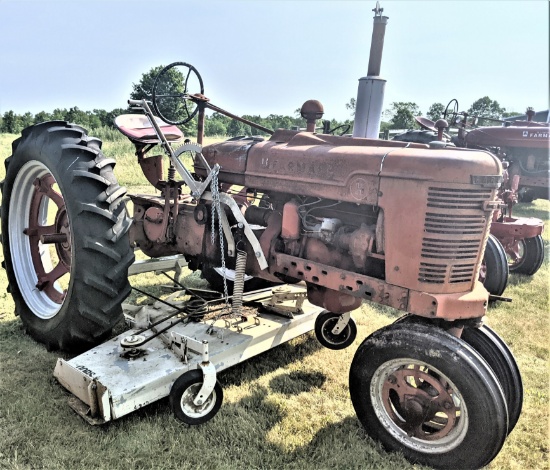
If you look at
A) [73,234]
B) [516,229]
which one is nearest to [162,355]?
[73,234]

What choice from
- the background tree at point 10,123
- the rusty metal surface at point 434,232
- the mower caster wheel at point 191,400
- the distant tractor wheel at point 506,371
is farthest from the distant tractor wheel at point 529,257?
the background tree at point 10,123

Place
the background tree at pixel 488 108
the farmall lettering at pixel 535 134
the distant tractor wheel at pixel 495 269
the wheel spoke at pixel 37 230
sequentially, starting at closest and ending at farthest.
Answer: the wheel spoke at pixel 37 230
the distant tractor wheel at pixel 495 269
the farmall lettering at pixel 535 134
the background tree at pixel 488 108

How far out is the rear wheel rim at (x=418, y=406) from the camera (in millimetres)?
2127

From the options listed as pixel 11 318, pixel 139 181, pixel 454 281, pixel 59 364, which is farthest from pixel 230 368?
pixel 139 181

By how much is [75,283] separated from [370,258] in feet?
5.52

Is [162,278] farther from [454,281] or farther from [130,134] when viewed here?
[454,281]

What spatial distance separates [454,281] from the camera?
224 centimetres

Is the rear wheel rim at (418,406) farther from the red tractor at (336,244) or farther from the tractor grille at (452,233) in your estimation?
the tractor grille at (452,233)

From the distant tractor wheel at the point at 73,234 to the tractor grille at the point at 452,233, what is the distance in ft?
5.61

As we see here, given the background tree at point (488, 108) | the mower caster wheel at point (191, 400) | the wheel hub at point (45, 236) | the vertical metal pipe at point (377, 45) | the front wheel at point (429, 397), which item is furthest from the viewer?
the background tree at point (488, 108)

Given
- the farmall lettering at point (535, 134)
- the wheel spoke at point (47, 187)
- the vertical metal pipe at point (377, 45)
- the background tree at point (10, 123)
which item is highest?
the vertical metal pipe at point (377, 45)

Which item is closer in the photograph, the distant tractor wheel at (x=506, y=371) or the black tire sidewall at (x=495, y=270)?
the distant tractor wheel at (x=506, y=371)

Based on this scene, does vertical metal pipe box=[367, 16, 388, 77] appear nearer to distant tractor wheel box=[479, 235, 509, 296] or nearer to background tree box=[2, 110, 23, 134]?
distant tractor wheel box=[479, 235, 509, 296]

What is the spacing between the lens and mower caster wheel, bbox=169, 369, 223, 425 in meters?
2.32
